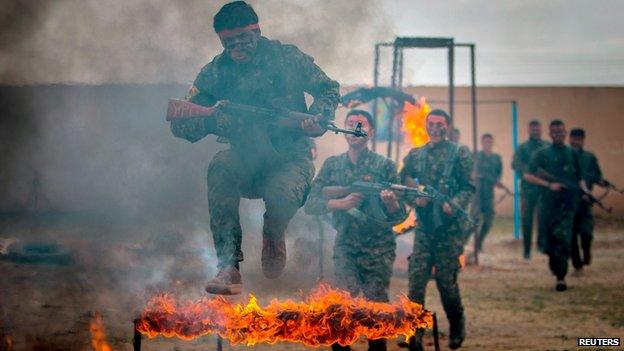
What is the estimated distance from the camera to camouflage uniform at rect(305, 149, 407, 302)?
7.82 metres

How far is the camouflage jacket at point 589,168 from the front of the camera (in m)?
14.4

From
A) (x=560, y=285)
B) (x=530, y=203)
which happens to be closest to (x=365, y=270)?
(x=560, y=285)

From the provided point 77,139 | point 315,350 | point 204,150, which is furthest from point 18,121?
point 315,350

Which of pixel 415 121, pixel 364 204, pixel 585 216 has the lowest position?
pixel 364 204

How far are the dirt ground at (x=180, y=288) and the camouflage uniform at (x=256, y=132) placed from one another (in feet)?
12.2

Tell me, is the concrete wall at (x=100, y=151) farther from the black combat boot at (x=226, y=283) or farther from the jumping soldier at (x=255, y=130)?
the black combat boot at (x=226, y=283)

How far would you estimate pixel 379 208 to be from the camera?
7.75 meters

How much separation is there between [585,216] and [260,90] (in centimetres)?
1023

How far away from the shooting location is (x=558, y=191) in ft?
41.4

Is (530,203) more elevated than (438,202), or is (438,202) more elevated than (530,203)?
(530,203)

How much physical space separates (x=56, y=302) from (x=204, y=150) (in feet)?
14.9

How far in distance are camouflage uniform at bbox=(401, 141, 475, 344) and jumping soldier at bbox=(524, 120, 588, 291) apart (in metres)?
3.99

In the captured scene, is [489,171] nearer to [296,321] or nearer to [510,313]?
[510,313]

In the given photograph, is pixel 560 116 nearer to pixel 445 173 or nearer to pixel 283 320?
pixel 445 173
